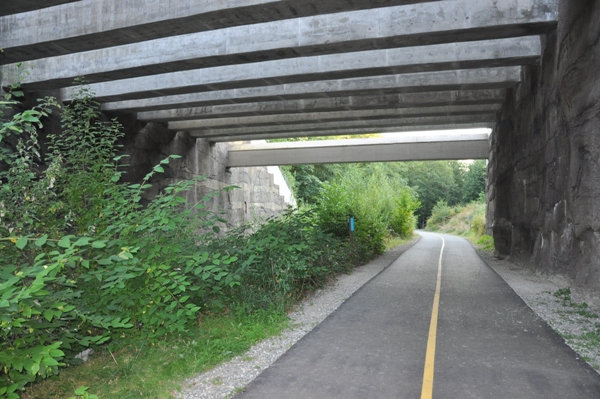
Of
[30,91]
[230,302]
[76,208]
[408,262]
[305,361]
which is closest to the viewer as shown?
[305,361]

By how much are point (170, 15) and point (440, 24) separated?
5.58 metres

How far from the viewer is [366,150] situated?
76.3ft

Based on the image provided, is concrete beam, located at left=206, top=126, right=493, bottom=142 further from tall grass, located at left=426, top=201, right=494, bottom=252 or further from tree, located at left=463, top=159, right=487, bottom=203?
tree, located at left=463, top=159, right=487, bottom=203

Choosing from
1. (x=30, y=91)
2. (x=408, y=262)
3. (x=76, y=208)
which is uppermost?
(x=30, y=91)

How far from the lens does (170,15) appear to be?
829cm

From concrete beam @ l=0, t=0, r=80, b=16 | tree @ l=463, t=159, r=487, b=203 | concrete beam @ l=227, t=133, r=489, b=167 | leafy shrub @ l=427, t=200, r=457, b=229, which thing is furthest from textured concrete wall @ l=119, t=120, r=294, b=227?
tree @ l=463, t=159, r=487, b=203

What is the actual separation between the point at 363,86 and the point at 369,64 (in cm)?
200

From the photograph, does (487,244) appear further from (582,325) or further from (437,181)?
(437,181)

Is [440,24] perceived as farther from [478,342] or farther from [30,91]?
[30,91]

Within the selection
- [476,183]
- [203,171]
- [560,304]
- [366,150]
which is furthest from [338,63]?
[476,183]

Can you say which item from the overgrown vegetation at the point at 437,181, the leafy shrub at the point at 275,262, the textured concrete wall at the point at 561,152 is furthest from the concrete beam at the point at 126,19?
the overgrown vegetation at the point at 437,181

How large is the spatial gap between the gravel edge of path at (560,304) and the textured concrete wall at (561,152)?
0.90 ft

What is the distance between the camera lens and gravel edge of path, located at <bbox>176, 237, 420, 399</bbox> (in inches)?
178

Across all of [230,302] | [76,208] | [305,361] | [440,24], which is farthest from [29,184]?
[440,24]
